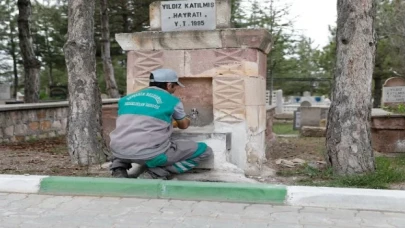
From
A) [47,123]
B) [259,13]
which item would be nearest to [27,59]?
[47,123]

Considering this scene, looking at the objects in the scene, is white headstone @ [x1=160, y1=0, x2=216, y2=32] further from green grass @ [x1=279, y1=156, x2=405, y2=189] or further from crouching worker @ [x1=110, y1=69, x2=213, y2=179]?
green grass @ [x1=279, y1=156, x2=405, y2=189]

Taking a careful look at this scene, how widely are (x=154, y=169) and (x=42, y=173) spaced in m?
1.70

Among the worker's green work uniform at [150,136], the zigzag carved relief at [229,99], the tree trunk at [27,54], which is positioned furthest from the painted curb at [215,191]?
the tree trunk at [27,54]

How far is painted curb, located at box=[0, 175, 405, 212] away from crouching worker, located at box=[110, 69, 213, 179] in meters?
0.30

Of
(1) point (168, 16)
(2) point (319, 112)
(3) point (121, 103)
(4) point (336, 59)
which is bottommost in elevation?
(2) point (319, 112)

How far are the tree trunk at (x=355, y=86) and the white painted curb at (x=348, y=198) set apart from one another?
103cm

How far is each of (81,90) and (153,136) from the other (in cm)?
199

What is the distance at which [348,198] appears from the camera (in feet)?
13.1

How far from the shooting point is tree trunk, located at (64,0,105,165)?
610 cm

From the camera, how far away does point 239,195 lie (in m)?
4.23

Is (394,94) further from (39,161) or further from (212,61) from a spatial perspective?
(39,161)

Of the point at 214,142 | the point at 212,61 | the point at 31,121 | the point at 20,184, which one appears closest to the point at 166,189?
the point at 214,142

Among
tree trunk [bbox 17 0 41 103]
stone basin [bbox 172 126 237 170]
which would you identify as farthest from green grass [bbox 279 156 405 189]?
tree trunk [bbox 17 0 41 103]

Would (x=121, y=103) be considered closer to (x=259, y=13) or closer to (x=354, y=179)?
(x=354, y=179)
